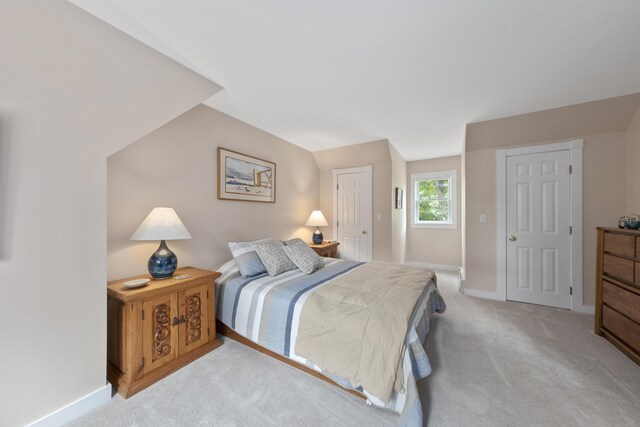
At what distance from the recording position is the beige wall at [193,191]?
198 centimetres

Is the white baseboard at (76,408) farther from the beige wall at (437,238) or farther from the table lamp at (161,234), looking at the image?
Answer: the beige wall at (437,238)

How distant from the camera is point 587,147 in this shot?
2.79 meters

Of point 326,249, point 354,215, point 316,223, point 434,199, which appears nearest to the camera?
point 326,249

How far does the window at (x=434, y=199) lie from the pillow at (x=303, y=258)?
140 inches

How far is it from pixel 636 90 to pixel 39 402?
5292mm

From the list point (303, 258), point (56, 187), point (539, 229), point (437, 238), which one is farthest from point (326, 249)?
point (56, 187)

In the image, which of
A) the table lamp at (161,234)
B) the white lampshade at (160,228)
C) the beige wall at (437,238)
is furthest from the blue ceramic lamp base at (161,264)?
the beige wall at (437,238)

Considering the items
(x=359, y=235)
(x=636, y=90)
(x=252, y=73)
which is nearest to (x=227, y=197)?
(x=252, y=73)

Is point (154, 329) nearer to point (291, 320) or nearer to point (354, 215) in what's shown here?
point (291, 320)

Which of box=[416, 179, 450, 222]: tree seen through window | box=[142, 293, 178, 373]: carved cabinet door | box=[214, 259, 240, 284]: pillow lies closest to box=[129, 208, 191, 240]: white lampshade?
box=[142, 293, 178, 373]: carved cabinet door

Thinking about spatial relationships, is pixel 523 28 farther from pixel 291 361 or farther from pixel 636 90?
pixel 291 361

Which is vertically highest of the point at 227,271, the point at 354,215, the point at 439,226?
the point at 354,215

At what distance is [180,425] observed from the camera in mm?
1342

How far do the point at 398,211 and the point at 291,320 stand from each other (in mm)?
3465
